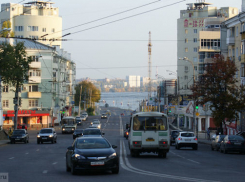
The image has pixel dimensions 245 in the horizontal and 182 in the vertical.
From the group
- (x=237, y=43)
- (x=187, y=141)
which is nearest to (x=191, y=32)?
(x=237, y=43)

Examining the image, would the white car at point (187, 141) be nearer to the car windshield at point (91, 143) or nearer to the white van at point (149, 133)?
the white van at point (149, 133)

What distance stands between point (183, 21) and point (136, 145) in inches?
3853

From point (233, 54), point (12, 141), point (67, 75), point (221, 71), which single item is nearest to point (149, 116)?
point (221, 71)

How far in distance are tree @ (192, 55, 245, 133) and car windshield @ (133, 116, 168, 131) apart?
1952cm

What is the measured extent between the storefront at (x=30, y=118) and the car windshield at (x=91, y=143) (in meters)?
72.1

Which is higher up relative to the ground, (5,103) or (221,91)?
(221,91)

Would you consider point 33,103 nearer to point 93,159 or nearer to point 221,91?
point 221,91

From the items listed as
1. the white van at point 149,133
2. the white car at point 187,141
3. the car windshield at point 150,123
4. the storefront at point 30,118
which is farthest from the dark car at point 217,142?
the storefront at point 30,118

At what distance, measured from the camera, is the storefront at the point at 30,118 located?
87375 mm

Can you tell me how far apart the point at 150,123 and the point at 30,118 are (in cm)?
6643

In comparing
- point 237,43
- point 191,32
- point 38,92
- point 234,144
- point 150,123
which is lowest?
point 234,144

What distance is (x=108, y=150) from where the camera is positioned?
53.8 feet

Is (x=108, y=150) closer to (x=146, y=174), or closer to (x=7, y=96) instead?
(x=146, y=174)

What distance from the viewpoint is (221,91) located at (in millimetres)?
46062
